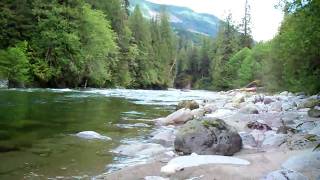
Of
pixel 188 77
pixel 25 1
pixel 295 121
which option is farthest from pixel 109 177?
pixel 188 77

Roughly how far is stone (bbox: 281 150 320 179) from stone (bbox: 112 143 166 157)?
2.83 metres

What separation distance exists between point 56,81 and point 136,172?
33291 millimetres

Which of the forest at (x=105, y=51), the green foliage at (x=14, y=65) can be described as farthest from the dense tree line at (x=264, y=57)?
the green foliage at (x=14, y=65)

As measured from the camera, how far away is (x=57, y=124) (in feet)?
36.8

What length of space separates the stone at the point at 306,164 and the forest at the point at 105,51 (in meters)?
6.50

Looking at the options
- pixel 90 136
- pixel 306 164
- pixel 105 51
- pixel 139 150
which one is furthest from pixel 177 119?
pixel 105 51

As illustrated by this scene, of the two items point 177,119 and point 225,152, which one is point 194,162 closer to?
point 225,152

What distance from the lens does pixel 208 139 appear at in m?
7.48

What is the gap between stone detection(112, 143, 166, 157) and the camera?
780 centimetres

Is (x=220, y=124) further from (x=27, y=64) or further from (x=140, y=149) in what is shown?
(x=27, y=64)

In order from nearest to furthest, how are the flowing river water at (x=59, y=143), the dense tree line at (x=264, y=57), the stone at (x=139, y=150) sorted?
the flowing river water at (x=59, y=143)
the stone at (x=139, y=150)
the dense tree line at (x=264, y=57)

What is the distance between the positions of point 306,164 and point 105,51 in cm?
3823

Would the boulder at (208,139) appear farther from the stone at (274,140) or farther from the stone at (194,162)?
the stone at (194,162)

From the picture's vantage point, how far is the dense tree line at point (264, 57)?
15.3 metres
